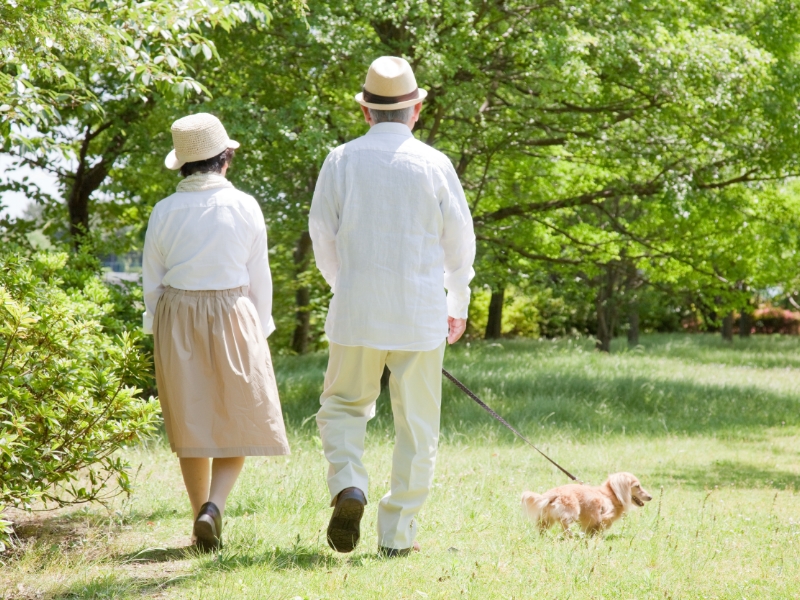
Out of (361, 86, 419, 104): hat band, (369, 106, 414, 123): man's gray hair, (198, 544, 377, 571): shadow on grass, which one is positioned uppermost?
(361, 86, 419, 104): hat band

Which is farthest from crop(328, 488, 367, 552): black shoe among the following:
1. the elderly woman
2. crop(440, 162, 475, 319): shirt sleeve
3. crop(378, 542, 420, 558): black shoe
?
crop(440, 162, 475, 319): shirt sleeve

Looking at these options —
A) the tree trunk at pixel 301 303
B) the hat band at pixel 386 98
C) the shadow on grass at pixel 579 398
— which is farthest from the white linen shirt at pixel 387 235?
the tree trunk at pixel 301 303

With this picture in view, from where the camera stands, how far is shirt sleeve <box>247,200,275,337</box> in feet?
14.1

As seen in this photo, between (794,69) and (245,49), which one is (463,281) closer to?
(245,49)

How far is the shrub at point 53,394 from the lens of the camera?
3990 mm

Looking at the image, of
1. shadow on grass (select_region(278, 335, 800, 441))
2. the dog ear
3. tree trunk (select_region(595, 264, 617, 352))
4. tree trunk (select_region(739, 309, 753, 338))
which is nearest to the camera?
the dog ear

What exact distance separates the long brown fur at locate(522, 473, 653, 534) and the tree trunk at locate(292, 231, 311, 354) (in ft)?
38.7

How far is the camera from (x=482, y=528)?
15.9 ft

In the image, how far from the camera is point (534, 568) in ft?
12.6

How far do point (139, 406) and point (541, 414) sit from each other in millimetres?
6367

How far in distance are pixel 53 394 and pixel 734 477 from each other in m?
5.36

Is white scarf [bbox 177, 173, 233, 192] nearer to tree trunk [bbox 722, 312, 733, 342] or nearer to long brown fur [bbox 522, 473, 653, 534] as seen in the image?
long brown fur [bbox 522, 473, 653, 534]

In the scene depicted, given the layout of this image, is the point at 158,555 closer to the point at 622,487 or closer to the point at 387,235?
the point at 387,235

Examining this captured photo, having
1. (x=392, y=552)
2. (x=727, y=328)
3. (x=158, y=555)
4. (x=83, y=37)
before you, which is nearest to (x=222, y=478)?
(x=158, y=555)
